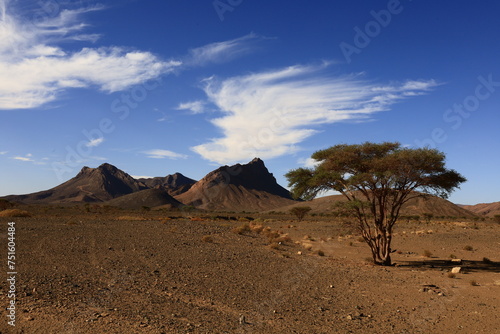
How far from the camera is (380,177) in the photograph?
658 inches

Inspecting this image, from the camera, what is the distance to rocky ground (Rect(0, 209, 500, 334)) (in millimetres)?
7953

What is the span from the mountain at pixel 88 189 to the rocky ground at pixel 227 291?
151448 millimetres

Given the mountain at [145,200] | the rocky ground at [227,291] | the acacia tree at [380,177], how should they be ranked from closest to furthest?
1. the rocky ground at [227,291]
2. the acacia tree at [380,177]
3. the mountain at [145,200]

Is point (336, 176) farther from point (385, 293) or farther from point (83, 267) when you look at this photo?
point (83, 267)

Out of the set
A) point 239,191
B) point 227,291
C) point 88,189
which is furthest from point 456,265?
point 88,189

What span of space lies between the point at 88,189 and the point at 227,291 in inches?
6937

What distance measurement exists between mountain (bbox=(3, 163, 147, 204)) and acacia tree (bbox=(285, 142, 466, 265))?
15372 centimetres

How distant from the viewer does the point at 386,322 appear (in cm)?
882

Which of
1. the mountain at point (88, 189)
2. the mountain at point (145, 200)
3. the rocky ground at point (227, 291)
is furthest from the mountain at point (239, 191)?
the rocky ground at point (227, 291)

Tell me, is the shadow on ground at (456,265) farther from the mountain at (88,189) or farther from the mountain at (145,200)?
the mountain at (88,189)

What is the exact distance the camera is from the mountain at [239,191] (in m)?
150

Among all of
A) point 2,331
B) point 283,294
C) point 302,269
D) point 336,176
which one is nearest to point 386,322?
point 283,294

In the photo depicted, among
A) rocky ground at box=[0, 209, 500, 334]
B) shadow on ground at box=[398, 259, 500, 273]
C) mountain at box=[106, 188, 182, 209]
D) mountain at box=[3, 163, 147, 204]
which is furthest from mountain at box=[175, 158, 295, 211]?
rocky ground at box=[0, 209, 500, 334]

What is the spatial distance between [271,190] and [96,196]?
83608 mm
